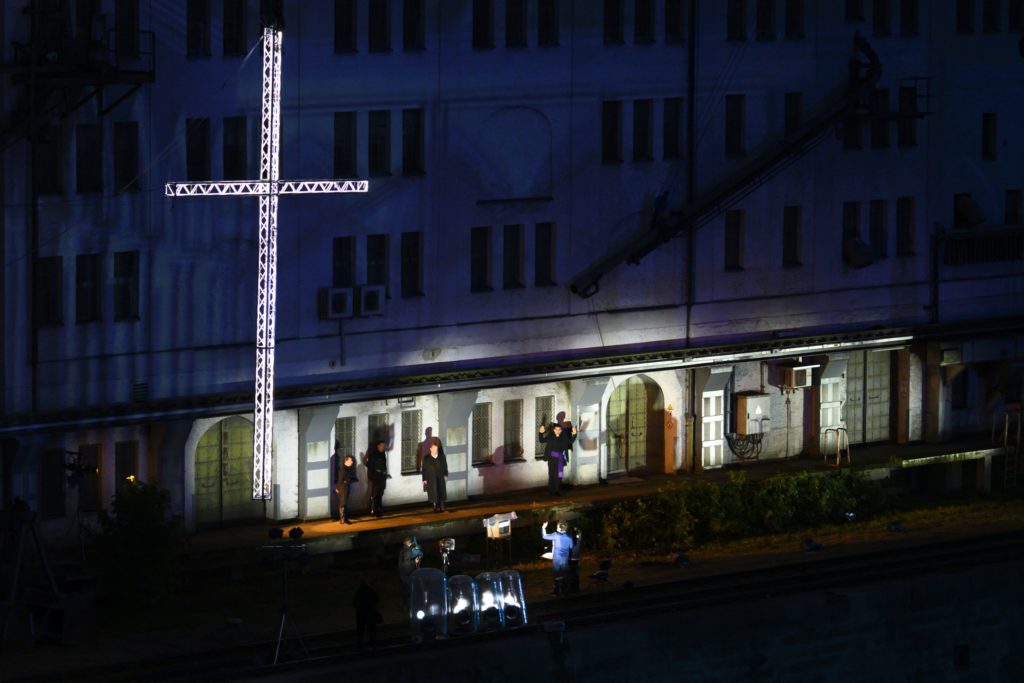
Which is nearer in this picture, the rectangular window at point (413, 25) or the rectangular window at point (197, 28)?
the rectangular window at point (197, 28)

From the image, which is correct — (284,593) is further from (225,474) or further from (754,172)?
(754,172)

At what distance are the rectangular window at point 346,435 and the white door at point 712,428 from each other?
921 cm

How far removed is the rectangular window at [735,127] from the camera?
6819 centimetres

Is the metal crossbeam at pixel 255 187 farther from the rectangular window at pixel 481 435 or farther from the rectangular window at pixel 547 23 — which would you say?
the rectangular window at pixel 481 435

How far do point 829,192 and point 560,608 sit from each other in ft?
55.2

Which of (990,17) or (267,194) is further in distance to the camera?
(990,17)

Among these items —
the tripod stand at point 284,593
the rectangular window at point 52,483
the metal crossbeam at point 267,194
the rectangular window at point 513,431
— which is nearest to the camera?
the tripod stand at point 284,593

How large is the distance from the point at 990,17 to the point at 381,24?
1747cm

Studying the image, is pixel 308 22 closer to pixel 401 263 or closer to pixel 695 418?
pixel 401 263

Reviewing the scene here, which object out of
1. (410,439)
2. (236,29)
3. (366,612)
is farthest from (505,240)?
(366,612)

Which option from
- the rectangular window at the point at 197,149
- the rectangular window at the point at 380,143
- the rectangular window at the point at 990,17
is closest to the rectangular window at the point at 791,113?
the rectangular window at the point at 990,17

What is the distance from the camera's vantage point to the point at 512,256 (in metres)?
65.1

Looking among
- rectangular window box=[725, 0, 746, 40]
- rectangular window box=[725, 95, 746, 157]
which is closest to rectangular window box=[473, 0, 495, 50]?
rectangular window box=[725, 0, 746, 40]

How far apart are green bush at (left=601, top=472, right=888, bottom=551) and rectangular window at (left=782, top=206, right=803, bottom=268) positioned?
204 inches
